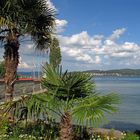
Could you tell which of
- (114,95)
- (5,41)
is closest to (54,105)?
(114,95)

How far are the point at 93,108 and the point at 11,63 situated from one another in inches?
244

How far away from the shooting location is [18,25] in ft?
47.3

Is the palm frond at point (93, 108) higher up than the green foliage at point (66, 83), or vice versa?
the green foliage at point (66, 83)

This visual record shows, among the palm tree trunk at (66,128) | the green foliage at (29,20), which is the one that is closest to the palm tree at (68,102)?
the palm tree trunk at (66,128)

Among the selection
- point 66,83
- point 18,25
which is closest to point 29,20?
point 18,25

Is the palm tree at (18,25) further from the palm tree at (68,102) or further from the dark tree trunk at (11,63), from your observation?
the palm tree at (68,102)

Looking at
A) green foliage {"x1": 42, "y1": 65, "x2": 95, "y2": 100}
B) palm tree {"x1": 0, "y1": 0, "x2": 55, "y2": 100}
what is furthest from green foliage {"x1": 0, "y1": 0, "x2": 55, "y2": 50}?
green foliage {"x1": 42, "y1": 65, "x2": 95, "y2": 100}

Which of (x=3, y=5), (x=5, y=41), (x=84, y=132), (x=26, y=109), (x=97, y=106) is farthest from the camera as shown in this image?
(x=5, y=41)

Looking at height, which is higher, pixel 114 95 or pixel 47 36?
pixel 47 36

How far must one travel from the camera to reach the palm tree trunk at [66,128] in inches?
373

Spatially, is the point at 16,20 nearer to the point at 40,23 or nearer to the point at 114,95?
the point at 40,23

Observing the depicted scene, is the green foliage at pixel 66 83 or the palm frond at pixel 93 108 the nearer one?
the palm frond at pixel 93 108

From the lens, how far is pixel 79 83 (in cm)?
1031

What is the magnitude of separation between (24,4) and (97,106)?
Result: 617 cm
